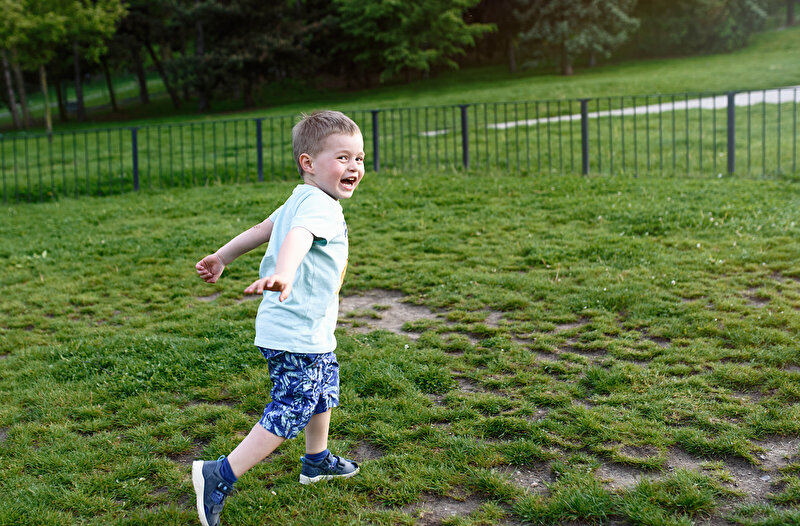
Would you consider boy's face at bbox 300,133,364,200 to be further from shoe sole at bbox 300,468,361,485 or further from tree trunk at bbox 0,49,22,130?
tree trunk at bbox 0,49,22,130

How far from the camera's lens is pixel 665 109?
18219 mm

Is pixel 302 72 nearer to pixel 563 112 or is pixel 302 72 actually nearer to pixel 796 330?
pixel 563 112

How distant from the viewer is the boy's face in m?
2.93

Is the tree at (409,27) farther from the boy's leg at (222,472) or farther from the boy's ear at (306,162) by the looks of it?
the boy's leg at (222,472)

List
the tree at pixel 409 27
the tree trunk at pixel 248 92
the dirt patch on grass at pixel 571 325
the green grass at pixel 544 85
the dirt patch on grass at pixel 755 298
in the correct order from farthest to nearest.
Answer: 1. the tree trunk at pixel 248 92
2. the tree at pixel 409 27
3. the green grass at pixel 544 85
4. the dirt patch on grass at pixel 755 298
5. the dirt patch on grass at pixel 571 325

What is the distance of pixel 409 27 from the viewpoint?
1309 inches

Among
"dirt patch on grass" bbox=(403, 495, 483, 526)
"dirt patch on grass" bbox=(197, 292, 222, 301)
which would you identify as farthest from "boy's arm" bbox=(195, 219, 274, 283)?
"dirt patch on grass" bbox=(197, 292, 222, 301)

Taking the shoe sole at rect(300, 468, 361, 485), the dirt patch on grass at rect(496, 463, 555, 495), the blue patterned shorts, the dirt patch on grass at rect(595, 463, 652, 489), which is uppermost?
the blue patterned shorts

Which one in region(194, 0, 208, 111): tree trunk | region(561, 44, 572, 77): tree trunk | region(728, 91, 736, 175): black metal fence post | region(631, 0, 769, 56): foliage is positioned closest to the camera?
region(728, 91, 736, 175): black metal fence post

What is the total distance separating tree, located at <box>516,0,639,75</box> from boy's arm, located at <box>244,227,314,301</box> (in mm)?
31283

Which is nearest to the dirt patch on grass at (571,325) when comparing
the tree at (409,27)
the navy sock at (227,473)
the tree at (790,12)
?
the navy sock at (227,473)

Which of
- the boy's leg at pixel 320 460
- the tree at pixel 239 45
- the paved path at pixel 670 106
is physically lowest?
the boy's leg at pixel 320 460

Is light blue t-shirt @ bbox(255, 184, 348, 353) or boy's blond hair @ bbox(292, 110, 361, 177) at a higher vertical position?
boy's blond hair @ bbox(292, 110, 361, 177)

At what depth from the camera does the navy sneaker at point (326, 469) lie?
329 cm
